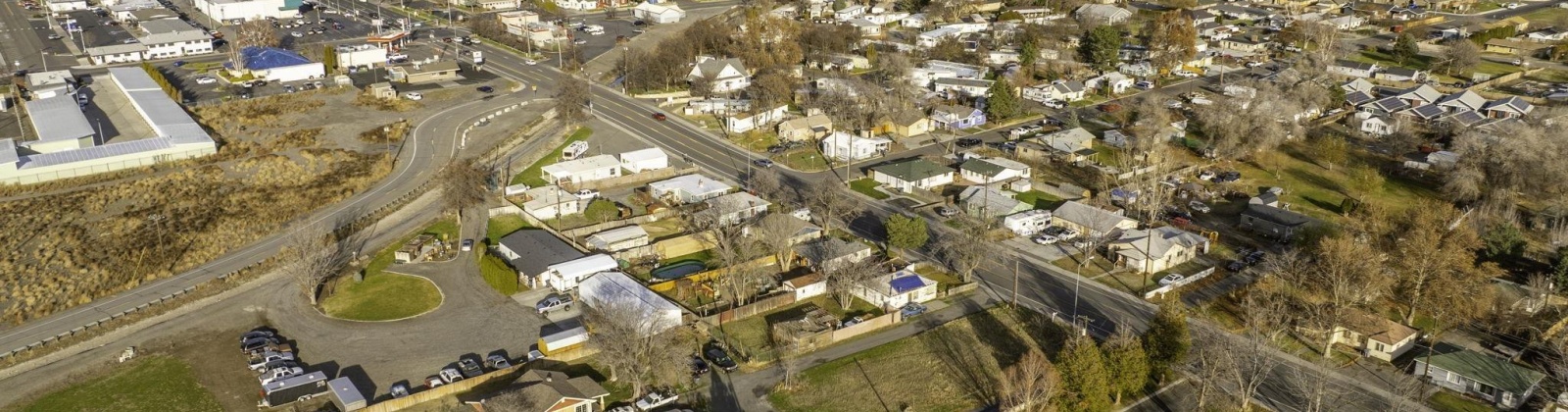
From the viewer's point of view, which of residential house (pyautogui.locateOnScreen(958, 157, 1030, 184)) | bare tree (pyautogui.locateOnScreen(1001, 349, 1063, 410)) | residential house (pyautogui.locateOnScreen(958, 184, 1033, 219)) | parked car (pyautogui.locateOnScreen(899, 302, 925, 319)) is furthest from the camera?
residential house (pyautogui.locateOnScreen(958, 157, 1030, 184))

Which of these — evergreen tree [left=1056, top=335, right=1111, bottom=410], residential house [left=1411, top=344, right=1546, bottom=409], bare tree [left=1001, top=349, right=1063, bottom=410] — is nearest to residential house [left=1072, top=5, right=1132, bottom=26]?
residential house [left=1411, top=344, right=1546, bottom=409]

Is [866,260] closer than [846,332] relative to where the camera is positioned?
No

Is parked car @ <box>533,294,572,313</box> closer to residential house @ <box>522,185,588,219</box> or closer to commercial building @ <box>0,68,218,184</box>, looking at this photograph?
residential house @ <box>522,185,588,219</box>

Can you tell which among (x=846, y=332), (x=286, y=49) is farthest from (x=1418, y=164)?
(x=286, y=49)

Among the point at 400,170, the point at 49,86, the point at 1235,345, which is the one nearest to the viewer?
the point at 1235,345

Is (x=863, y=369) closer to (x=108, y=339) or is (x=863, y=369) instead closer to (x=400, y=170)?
(x=108, y=339)

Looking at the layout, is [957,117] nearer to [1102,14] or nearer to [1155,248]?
[1155,248]

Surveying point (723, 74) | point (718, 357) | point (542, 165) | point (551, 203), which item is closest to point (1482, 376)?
point (718, 357)
